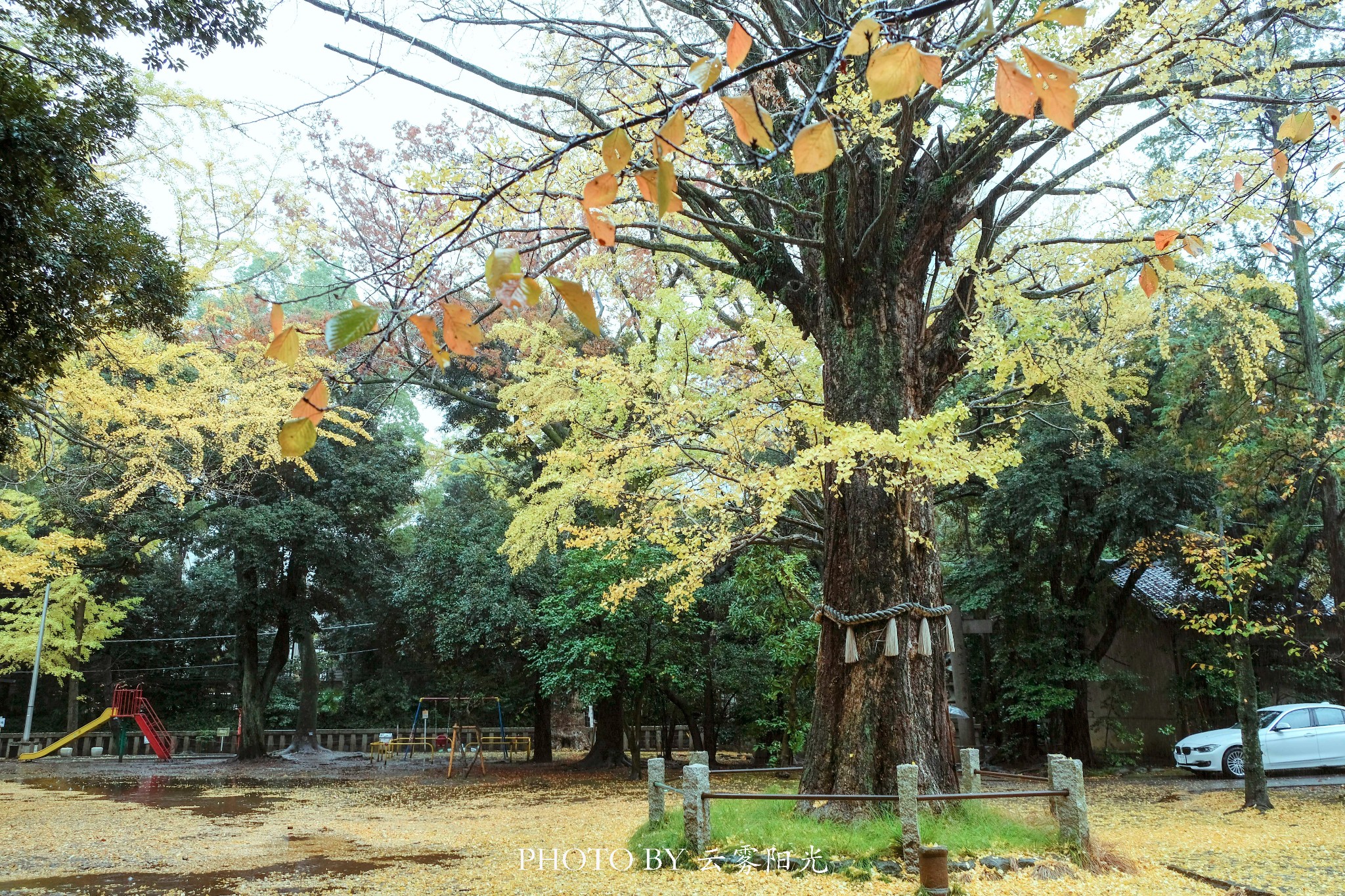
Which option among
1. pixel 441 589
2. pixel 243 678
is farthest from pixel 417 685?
pixel 441 589

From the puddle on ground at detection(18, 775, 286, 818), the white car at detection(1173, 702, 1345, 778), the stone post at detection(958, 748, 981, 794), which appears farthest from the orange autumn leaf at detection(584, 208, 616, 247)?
the white car at detection(1173, 702, 1345, 778)

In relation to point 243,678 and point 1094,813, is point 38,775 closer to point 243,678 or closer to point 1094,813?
point 243,678

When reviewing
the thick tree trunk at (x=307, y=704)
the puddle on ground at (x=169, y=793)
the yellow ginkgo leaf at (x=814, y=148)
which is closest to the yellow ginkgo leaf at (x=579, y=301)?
the yellow ginkgo leaf at (x=814, y=148)

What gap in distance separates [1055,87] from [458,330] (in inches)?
38.9

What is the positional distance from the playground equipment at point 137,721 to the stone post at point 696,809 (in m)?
16.4

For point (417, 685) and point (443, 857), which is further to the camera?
point (417, 685)

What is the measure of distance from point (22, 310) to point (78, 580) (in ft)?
48.9

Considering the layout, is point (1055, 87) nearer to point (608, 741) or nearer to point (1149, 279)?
point (1149, 279)

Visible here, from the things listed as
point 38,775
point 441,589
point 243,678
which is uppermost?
point 441,589

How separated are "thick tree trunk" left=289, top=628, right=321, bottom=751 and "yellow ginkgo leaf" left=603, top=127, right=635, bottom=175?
1992 cm

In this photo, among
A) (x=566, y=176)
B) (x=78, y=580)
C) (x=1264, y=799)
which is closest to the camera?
(x=566, y=176)

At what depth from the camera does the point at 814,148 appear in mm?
1319

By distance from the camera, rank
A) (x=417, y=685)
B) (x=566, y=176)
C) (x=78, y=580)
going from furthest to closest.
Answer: (x=417, y=685)
(x=78, y=580)
(x=566, y=176)

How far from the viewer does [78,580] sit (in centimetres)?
1686
